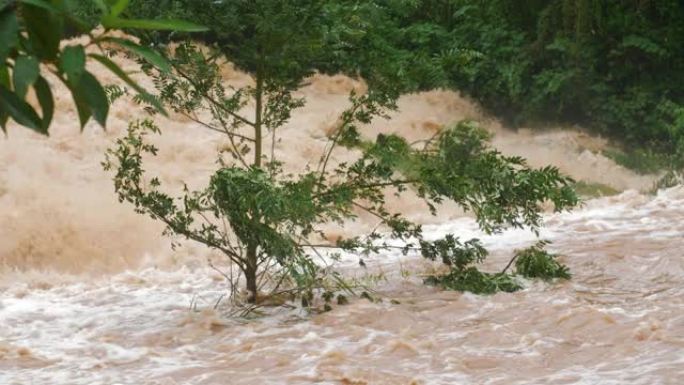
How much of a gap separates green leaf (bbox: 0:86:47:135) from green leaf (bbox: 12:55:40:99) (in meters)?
0.02

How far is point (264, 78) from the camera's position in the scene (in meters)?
6.81

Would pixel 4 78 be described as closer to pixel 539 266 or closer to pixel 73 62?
pixel 73 62

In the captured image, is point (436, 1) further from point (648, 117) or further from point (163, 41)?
point (163, 41)

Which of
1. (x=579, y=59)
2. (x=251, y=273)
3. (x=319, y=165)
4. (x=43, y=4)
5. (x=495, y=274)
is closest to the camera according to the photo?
(x=43, y=4)

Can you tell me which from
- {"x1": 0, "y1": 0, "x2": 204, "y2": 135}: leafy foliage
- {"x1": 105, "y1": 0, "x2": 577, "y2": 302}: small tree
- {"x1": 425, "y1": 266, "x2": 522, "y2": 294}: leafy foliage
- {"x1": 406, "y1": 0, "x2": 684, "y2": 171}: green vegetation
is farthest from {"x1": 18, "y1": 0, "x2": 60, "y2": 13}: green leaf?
{"x1": 406, "y1": 0, "x2": 684, "y2": 171}: green vegetation

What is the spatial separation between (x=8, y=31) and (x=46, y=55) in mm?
67

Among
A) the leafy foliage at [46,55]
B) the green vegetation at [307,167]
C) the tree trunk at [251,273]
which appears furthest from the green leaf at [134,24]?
the tree trunk at [251,273]

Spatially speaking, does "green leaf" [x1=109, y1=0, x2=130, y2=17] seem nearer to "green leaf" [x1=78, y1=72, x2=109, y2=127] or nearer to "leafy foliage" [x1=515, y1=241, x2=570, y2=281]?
"green leaf" [x1=78, y1=72, x2=109, y2=127]

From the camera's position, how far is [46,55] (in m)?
1.27

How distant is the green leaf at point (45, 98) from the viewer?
1264mm

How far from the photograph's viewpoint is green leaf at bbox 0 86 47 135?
124 centimetres

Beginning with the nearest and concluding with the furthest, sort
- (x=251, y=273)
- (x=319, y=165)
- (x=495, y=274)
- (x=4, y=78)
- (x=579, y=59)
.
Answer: (x=4, y=78) → (x=319, y=165) → (x=251, y=273) → (x=495, y=274) → (x=579, y=59)

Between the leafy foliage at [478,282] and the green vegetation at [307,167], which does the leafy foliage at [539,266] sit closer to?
the green vegetation at [307,167]

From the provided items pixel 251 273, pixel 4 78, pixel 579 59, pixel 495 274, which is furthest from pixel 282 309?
A: pixel 579 59
